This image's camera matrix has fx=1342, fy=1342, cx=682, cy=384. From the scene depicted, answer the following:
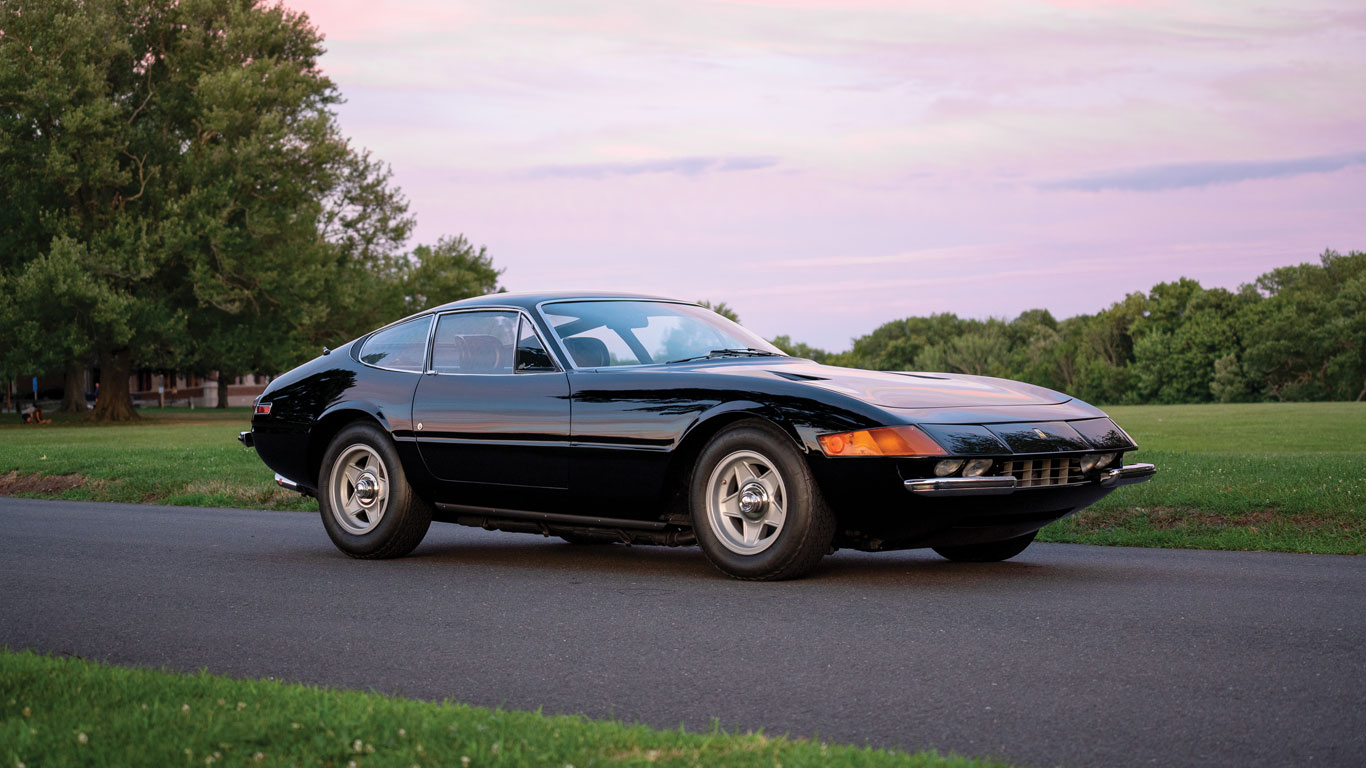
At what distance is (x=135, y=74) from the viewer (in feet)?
150

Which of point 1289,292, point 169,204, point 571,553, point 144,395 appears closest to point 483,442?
point 571,553

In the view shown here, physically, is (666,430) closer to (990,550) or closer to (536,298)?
(536,298)

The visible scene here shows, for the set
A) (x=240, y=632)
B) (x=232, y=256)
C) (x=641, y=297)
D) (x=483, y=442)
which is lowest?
(x=240, y=632)

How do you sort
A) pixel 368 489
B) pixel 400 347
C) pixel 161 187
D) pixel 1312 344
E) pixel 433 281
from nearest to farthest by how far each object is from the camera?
pixel 368 489 < pixel 400 347 < pixel 161 187 < pixel 433 281 < pixel 1312 344

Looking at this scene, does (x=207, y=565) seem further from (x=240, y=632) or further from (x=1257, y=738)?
(x=1257, y=738)

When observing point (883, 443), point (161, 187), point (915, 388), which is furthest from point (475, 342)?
point (161, 187)

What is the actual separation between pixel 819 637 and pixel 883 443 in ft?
4.21

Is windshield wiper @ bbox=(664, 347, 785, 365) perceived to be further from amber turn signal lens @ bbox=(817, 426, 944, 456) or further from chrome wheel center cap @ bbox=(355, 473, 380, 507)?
chrome wheel center cap @ bbox=(355, 473, 380, 507)

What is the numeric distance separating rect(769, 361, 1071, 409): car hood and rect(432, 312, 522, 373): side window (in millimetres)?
1691

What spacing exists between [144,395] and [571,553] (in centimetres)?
9303

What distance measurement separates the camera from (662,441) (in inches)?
269

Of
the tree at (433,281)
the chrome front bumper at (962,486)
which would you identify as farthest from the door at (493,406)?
the tree at (433,281)

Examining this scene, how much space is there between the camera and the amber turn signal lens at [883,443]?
6191mm

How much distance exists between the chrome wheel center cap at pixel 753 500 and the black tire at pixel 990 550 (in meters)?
1.45
